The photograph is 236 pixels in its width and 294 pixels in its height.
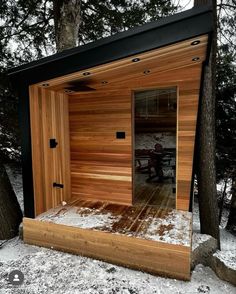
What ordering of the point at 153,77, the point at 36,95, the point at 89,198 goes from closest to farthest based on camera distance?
the point at 36,95 < the point at 153,77 < the point at 89,198

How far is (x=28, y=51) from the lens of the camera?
4.92 meters

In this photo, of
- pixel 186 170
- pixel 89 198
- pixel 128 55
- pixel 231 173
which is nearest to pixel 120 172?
pixel 89 198

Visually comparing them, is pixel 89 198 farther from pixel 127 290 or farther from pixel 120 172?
pixel 127 290

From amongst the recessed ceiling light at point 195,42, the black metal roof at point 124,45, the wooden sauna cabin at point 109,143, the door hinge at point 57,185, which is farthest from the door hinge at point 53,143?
the recessed ceiling light at point 195,42

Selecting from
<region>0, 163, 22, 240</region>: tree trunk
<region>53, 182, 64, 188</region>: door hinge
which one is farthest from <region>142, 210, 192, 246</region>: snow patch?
<region>0, 163, 22, 240</region>: tree trunk

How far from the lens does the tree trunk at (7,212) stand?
3.59 metres

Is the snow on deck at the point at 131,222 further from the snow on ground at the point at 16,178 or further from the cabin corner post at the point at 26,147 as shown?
the snow on ground at the point at 16,178

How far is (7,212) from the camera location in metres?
3.69

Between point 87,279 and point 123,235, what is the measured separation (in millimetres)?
601

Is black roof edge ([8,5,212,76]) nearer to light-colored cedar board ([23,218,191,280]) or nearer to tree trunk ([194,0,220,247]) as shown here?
tree trunk ([194,0,220,247])

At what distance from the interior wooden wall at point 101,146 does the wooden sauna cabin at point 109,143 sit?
0.02 metres

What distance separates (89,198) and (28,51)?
3365 mm

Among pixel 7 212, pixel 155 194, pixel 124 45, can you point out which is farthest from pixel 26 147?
pixel 155 194

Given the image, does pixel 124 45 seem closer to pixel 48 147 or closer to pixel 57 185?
pixel 48 147
